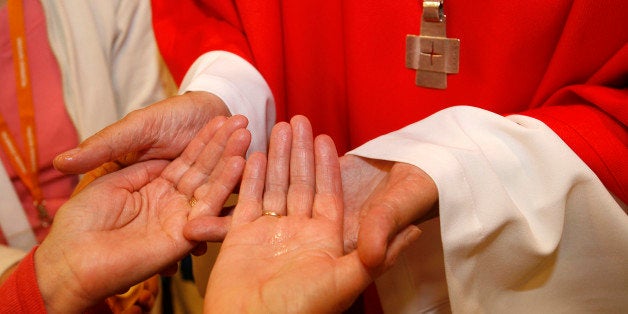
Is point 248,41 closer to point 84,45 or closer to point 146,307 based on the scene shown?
point 84,45

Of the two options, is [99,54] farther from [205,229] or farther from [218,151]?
[205,229]

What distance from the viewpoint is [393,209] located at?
525 millimetres

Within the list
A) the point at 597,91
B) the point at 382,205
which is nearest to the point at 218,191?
the point at 382,205

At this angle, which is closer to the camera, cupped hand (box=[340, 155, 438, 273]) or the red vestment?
cupped hand (box=[340, 155, 438, 273])

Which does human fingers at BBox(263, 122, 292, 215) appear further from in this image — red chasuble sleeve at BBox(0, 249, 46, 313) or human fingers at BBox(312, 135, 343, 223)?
red chasuble sleeve at BBox(0, 249, 46, 313)

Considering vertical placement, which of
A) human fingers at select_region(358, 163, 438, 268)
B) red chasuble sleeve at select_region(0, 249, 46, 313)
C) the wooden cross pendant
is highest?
the wooden cross pendant

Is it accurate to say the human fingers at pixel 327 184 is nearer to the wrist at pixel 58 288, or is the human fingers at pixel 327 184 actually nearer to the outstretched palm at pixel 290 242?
A: the outstretched palm at pixel 290 242

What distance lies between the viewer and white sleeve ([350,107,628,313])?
580mm

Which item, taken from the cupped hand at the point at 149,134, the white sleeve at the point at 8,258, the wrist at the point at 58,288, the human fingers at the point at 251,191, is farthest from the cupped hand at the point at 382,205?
the white sleeve at the point at 8,258

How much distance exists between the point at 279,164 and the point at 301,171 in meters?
0.03

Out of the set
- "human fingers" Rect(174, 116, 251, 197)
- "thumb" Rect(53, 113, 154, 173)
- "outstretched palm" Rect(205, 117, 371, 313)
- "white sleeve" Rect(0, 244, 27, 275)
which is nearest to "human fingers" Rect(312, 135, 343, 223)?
"outstretched palm" Rect(205, 117, 371, 313)

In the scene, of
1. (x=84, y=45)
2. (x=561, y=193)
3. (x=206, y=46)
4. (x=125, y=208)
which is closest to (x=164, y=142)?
(x=125, y=208)

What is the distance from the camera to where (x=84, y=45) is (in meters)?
0.94

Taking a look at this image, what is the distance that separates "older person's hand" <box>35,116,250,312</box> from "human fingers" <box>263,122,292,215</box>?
39 mm
